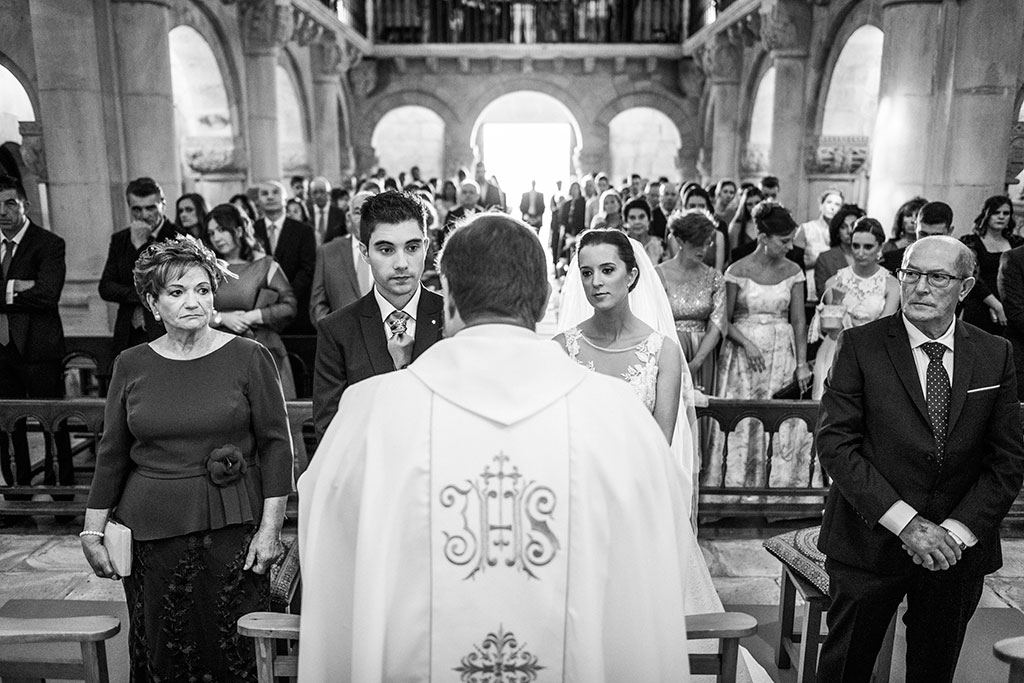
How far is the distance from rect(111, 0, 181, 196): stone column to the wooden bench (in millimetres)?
6891

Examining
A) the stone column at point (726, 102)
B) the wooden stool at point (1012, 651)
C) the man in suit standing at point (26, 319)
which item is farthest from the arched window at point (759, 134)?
the wooden stool at point (1012, 651)

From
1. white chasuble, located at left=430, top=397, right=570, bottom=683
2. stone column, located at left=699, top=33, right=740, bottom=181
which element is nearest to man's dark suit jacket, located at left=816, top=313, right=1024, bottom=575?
white chasuble, located at left=430, top=397, right=570, bottom=683

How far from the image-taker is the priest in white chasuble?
1.65m

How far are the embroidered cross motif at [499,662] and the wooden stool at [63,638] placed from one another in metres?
1.09

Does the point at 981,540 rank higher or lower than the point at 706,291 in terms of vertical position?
lower

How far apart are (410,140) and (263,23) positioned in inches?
467

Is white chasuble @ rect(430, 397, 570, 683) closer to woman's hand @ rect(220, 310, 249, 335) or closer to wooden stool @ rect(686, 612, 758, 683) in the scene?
wooden stool @ rect(686, 612, 758, 683)

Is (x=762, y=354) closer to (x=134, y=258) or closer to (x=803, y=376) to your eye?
(x=803, y=376)

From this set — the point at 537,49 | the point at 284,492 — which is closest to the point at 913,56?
the point at 284,492

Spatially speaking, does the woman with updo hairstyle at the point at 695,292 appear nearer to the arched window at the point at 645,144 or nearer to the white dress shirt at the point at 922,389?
the white dress shirt at the point at 922,389

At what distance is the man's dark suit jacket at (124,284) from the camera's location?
500 centimetres

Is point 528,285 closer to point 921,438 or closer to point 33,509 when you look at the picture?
point 921,438

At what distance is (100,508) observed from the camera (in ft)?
8.77

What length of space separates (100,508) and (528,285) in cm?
179
